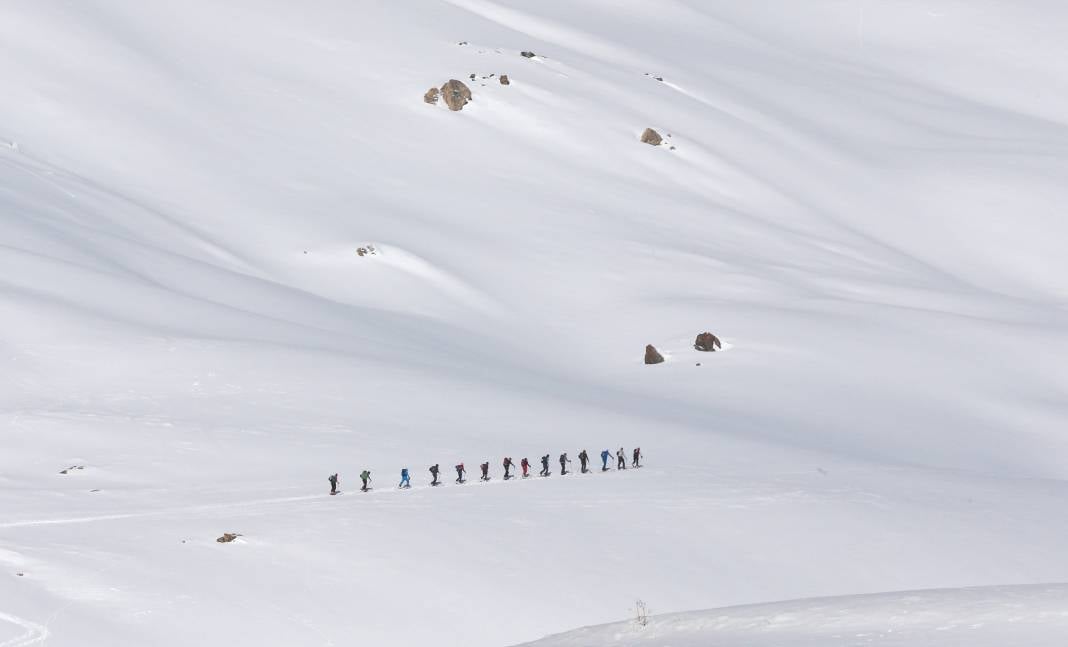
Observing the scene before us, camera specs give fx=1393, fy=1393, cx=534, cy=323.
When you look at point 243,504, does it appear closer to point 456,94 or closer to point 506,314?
point 506,314

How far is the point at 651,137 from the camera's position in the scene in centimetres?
8150

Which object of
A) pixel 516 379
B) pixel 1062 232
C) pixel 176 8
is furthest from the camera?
pixel 176 8

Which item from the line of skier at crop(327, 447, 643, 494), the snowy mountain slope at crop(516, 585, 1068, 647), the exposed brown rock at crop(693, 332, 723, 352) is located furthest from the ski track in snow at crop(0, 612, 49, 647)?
Result: the exposed brown rock at crop(693, 332, 723, 352)

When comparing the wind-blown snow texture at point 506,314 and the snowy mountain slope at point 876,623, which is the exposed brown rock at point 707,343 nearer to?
the wind-blown snow texture at point 506,314

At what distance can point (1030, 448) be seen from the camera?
43.5 m

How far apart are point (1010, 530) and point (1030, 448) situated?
15100 millimetres

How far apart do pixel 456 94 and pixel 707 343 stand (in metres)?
35.0

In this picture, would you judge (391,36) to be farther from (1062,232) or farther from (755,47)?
(1062,232)

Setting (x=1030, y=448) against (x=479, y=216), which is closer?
(x=1030, y=448)

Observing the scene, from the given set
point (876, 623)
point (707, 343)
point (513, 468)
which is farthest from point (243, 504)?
point (707, 343)

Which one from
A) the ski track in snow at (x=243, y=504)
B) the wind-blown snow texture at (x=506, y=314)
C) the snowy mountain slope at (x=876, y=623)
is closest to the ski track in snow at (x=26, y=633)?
the wind-blown snow texture at (x=506, y=314)

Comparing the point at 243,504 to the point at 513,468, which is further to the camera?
the point at 513,468

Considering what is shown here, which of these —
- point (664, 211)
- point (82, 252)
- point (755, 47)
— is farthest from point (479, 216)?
point (755, 47)

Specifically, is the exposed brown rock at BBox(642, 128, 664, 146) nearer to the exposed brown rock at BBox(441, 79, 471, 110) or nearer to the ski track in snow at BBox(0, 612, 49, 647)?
the exposed brown rock at BBox(441, 79, 471, 110)
